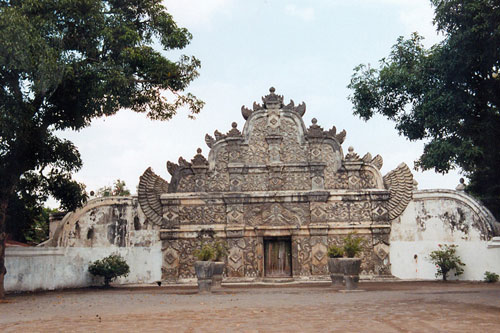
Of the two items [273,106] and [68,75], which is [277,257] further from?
[68,75]

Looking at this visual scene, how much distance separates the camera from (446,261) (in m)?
17.3

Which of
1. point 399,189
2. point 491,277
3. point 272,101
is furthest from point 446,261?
point 272,101

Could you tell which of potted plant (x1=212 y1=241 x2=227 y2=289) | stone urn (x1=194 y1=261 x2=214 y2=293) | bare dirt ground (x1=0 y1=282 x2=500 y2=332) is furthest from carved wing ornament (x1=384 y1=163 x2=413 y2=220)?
stone urn (x1=194 y1=261 x2=214 y2=293)

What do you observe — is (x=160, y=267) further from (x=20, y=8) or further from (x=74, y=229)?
(x=20, y=8)

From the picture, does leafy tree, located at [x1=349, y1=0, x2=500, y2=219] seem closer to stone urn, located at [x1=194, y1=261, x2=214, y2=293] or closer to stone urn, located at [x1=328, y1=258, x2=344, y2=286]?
stone urn, located at [x1=328, y1=258, x2=344, y2=286]

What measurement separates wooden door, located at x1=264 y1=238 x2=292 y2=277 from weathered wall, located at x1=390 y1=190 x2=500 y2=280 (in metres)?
3.91

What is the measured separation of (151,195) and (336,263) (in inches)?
313

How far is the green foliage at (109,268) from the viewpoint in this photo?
17641 mm

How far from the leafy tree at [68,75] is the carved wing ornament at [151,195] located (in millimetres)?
3791

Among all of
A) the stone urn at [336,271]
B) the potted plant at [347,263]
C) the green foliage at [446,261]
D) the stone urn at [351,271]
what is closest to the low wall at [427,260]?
the green foliage at [446,261]

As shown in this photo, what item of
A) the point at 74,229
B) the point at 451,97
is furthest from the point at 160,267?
the point at 451,97

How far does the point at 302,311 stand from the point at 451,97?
21.9ft

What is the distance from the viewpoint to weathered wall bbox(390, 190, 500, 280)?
17.5 m

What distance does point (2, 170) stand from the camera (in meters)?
13.0
